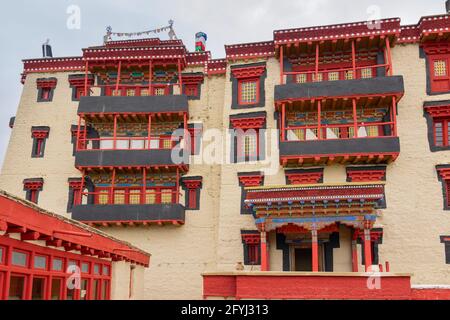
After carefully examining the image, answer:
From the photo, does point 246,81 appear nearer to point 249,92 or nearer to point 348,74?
point 249,92

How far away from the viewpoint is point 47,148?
31.5 metres

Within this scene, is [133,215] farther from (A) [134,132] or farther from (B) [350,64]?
(B) [350,64]

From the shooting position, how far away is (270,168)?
27.5 metres

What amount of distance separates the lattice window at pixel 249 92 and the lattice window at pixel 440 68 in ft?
33.1

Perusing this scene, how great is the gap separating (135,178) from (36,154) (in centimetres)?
686

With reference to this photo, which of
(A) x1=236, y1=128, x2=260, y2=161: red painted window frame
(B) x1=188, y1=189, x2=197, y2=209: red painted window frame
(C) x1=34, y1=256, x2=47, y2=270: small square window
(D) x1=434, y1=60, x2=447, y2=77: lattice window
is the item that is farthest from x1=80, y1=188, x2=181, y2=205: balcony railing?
(C) x1=34, y1=256, x2=47, y2=270: small square window

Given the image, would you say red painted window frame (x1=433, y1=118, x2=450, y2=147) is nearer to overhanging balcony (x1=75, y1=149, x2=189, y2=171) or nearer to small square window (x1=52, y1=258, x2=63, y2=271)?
overhanging balcony (x1=75, y1=149, x2=189, y2=171)

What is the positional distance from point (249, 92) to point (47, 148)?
13483mm

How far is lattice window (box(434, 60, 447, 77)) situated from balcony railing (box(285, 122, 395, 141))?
4023 mm

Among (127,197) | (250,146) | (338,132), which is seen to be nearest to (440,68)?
(338,132)

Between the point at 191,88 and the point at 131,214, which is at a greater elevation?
the point at 191,88

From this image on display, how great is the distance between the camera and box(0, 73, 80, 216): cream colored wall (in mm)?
30688

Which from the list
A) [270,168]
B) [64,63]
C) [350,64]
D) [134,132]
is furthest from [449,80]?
[64,63]

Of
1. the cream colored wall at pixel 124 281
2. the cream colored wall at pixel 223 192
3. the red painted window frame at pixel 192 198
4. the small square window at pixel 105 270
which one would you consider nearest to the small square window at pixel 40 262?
the small square window at pixel 105 270
